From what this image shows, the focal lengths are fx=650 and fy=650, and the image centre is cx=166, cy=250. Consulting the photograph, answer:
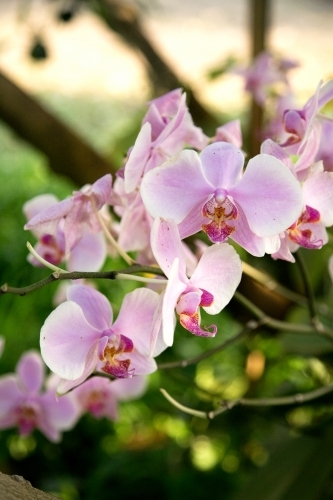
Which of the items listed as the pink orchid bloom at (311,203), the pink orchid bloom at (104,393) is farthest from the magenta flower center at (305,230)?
the pink orchid bloom at (104,393)

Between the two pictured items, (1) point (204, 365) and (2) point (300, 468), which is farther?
(1) point (204, 365)

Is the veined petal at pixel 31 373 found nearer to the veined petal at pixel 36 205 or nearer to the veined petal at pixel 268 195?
the veined petal at pixel 36 205

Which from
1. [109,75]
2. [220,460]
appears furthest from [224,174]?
[109,75]

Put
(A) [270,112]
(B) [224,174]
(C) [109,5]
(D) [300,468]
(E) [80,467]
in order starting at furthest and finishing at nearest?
(C) [109,5] < (E) [80,467] < (A) [270,112] < (D) [300,468] < (B) [224,174]

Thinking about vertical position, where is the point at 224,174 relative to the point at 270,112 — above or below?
above

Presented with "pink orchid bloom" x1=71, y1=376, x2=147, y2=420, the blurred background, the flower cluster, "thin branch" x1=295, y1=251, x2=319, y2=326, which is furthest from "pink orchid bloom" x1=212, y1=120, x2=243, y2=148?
the blurred background

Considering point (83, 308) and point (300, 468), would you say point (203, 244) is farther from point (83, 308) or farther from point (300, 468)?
point (300, 468)
